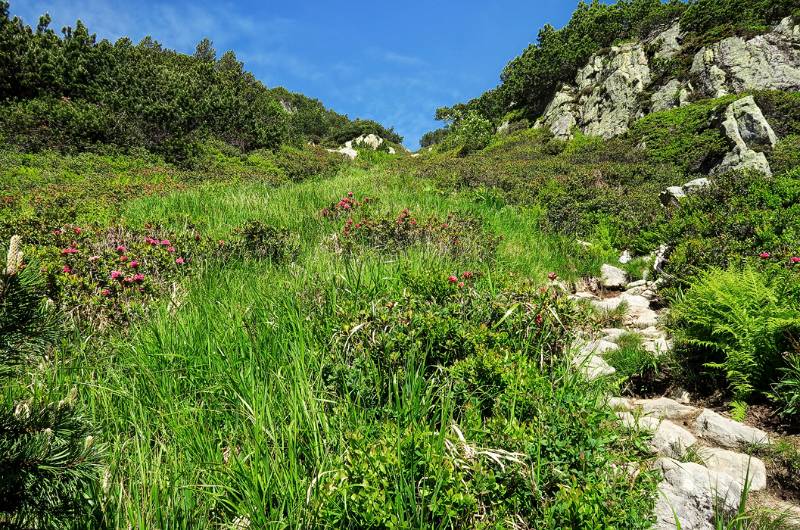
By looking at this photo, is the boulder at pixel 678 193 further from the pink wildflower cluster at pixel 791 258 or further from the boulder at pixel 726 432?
the boulder at pixel 726 432

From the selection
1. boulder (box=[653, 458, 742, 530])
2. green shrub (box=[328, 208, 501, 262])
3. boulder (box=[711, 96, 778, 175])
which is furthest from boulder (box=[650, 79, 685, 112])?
boulder (box=[653, 458, 742, 530])

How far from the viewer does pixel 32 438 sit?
1203 millimetres

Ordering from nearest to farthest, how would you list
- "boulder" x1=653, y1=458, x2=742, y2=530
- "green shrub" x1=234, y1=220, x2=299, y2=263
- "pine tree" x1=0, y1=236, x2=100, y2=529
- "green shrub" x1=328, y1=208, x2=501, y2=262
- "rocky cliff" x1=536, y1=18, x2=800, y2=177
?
1. "pine tree" x1=0, y1=236, x2=100, y2=529
2. "boulder" x1=653, y1=458, x2=742, y2=530
3. "green shrub" x1=234, y1=220, x2=299, y2=263
4. "green shrub" x1=328, y1=208, x2=501, y2=262
5. "rocky cliff" x1=536, y1=18, x2=800, y2=177

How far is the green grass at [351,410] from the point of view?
1891 mm

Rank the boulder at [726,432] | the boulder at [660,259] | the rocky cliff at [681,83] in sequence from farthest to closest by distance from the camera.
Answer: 1. the rocky cliff at [681,83]
2. the boulder at [660,259]
3. the boulder at [726,432]

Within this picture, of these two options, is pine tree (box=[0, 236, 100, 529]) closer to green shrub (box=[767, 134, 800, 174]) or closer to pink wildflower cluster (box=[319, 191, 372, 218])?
pink wildflower cluster (box=[319, 191, 372, 218])

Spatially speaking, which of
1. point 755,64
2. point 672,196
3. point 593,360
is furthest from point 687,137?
point 593,360

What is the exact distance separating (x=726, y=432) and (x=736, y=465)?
0.42m

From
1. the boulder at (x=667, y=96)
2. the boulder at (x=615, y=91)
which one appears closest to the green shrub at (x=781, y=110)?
the boulder at (x=667, y=96)

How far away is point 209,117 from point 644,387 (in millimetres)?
27909

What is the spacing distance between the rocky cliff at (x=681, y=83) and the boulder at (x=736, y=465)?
34.0ft

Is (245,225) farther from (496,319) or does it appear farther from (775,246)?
(775,246)

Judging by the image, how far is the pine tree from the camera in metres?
1.16

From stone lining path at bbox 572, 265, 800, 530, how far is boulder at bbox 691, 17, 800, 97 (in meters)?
21.9
